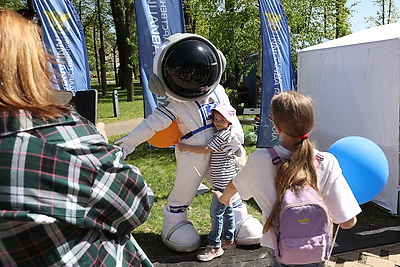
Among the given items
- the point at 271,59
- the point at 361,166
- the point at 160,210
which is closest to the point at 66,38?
the point at 271,59

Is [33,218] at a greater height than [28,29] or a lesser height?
lesser

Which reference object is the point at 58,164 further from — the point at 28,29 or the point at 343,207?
the point at 343,207

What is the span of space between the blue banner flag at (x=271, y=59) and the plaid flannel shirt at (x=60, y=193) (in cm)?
526

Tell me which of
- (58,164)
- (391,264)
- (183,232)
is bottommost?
(391,264)

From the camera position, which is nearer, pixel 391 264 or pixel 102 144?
pixel 102 144

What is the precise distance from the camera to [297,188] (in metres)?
1.80

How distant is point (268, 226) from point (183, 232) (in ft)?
5.52

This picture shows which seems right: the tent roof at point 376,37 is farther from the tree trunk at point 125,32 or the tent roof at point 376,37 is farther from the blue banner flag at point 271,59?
the tree trunk at point 125,32

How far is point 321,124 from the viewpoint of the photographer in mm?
6121

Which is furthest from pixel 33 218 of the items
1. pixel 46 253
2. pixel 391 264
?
pixel 391 264

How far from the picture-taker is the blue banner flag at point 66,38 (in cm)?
723

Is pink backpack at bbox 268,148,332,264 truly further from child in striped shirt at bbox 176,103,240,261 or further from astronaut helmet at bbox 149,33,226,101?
astronaut helmet at bbox 149,33,226,101

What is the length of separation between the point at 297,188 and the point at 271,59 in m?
4.91

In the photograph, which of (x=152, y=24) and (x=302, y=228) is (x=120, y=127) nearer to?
(x=152, y=24)
